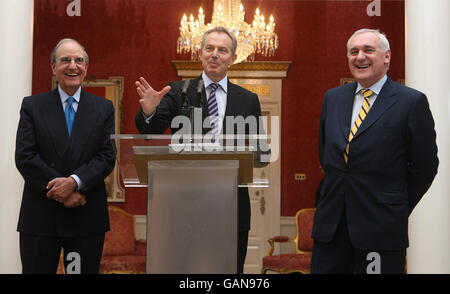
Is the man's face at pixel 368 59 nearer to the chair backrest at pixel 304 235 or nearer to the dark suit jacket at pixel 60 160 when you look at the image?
the dark suit jacket at pixel 60 160

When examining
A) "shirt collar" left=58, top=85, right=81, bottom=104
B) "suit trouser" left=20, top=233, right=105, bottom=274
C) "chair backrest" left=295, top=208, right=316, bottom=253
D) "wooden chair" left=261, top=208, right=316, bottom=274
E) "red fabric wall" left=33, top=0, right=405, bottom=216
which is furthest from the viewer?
"red fabric wall" left=33, top=0, right=405, bottom=216

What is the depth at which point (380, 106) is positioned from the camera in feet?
8.07

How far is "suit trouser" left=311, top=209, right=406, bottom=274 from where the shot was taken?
7.72 ft

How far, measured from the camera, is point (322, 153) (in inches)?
107

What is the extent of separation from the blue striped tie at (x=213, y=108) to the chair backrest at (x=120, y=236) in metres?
4.18

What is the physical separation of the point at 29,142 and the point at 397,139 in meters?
1.72

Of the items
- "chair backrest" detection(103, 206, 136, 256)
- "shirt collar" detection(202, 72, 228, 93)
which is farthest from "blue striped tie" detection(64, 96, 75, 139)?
"chair backrest" detection(103, 206, 136, 256)

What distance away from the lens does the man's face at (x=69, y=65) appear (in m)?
2.73

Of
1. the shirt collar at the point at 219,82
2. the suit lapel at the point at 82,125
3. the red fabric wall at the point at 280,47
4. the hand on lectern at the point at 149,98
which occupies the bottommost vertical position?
the suit lapel at the point at 82,125

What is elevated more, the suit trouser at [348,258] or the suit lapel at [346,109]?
the suit lapel at [346,109]

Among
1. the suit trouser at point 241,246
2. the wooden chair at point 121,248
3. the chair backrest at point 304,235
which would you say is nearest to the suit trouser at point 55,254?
the suit trouser at point 241,246

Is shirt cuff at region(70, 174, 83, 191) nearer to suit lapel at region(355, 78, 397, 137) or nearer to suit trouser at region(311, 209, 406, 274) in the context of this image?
suit trouser at region(311, 209, 406, 274)

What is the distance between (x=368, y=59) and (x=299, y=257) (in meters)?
4.31

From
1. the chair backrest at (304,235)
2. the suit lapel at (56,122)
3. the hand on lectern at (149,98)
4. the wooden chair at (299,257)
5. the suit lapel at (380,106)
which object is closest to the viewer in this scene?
the hand on lectern at (149,98)
